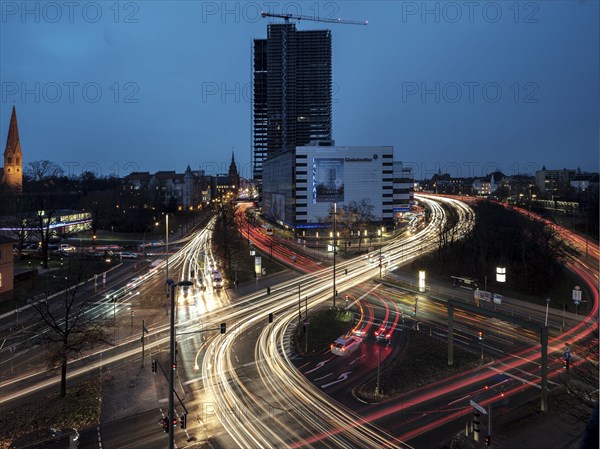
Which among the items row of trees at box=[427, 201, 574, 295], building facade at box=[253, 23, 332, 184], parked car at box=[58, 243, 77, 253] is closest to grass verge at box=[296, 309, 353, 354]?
row of trees at box=[427, 201, 574, 295]

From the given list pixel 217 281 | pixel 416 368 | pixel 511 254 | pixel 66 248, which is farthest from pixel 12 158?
pixel 416 368

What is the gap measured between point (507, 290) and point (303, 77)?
13735 centimetres

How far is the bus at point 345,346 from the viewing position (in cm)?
2439

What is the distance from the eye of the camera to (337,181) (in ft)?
270

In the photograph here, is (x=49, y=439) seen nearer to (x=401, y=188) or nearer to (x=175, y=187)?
(x=401, y=188)

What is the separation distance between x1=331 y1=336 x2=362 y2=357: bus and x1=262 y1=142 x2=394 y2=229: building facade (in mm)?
57251

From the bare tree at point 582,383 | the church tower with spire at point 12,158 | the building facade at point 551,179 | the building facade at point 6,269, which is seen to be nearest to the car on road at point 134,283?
the building facade at point 6,269

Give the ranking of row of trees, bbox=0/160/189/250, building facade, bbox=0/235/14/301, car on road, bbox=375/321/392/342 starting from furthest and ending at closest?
row of trees, bbox=0/160/189/250 < building facade, bbox=0/235/14/301 < car on road, bbox=375/321/392/342

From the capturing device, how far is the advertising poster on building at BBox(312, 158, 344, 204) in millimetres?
82188

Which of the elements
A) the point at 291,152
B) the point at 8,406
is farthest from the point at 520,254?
the point at 291,152

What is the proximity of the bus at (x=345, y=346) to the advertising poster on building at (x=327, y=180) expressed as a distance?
2288 inches

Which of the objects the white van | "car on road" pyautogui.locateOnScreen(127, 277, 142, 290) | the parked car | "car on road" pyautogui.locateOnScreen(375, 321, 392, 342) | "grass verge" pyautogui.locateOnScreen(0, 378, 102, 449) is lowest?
"grass verge" pyautogui.locateOnScreen(0, 378, 102, 449)

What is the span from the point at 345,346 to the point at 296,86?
493 feet

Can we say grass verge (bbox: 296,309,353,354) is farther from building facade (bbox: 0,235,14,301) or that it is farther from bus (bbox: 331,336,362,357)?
building facade (bbox: 0,235,14,301)
